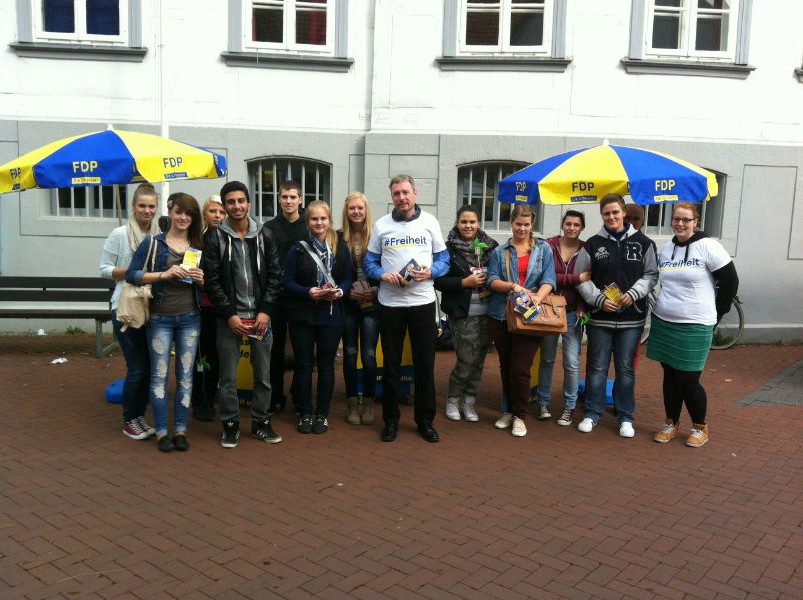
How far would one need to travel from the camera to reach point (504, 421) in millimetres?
6156

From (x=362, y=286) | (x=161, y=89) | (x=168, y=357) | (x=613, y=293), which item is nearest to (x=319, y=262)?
(x=362, y=286)

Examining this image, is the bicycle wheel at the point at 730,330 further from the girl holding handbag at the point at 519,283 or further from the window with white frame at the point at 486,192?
the girl holding handbag at the point at 519,283

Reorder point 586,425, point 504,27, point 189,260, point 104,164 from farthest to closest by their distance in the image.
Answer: point 504,27
point 586,425
point 104,164
point 189,260

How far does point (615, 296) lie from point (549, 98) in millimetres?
4953

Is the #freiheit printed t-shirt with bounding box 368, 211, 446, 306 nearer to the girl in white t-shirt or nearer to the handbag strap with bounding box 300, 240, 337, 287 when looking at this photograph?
the handbag strap with bounding box 300, 240, 337, 287

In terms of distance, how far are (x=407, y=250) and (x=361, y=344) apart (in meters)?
1.03

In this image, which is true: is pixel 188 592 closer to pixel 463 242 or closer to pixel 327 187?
pixel 463 242

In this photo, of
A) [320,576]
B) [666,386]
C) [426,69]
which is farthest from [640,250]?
[426,69]

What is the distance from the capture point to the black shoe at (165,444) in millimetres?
5383

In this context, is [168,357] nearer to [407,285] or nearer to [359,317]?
[359,317]

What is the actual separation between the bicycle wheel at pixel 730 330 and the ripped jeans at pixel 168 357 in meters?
7.36

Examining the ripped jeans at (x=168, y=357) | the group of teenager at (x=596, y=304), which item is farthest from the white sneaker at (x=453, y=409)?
the ripped jeans at (x=168, y=357)

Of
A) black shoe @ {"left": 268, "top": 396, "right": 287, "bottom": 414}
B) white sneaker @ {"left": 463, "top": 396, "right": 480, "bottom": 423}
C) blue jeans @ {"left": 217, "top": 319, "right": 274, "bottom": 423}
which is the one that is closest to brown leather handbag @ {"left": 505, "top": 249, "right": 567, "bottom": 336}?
white sneaker @ {"left": 463, "top": 396, "right": 480, "bottom": 423}

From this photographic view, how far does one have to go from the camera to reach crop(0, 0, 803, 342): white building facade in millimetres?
9891
